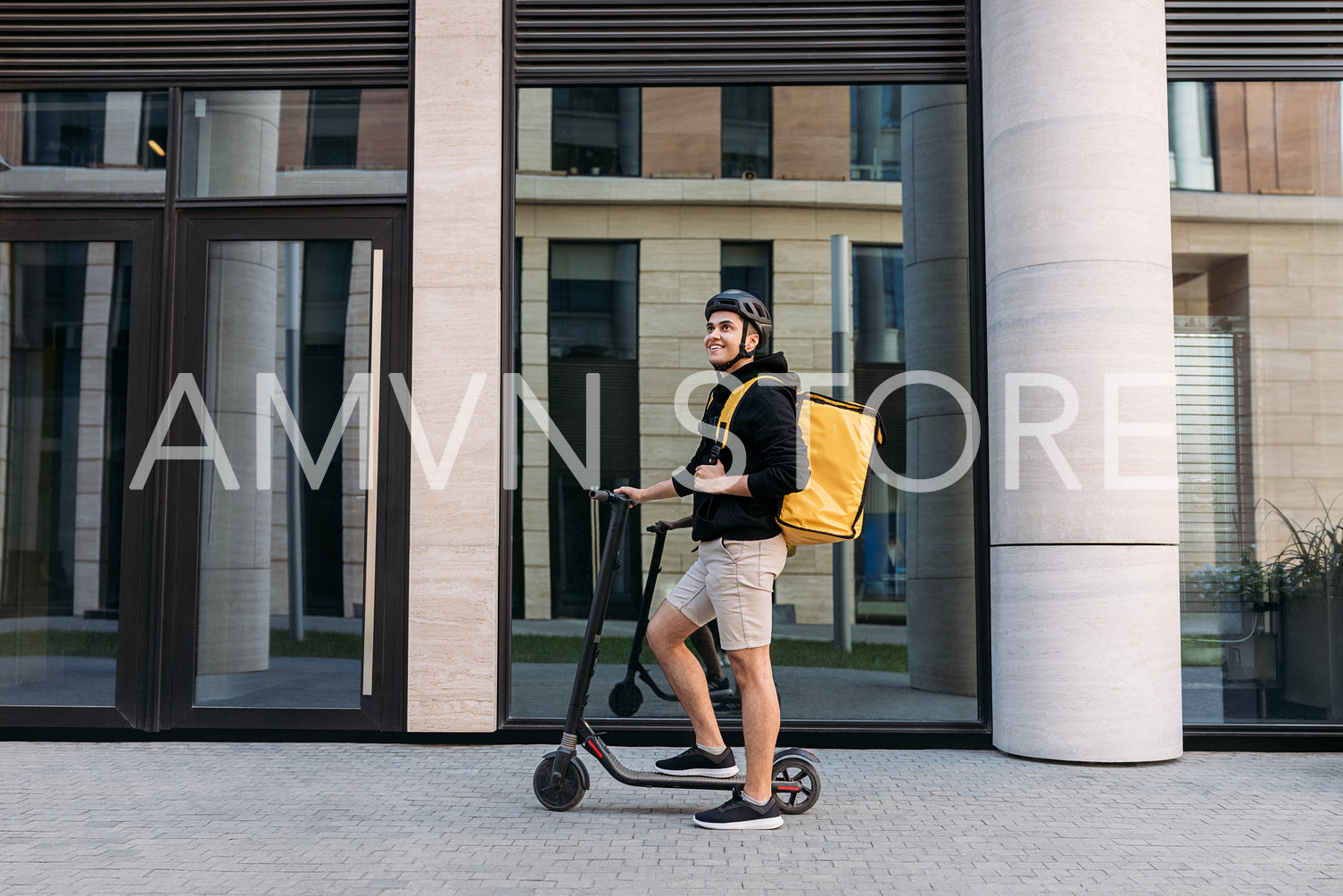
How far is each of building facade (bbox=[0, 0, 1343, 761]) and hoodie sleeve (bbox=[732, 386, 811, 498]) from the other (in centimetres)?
219

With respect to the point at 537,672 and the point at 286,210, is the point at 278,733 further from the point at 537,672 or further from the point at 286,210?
the point at 286,210

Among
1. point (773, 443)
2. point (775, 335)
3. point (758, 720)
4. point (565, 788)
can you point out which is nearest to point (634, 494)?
point (773, 443)

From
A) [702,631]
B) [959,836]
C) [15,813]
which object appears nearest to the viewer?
[959,836]

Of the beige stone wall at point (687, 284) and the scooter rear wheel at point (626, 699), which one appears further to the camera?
the beige stone wall at point (687, 284)

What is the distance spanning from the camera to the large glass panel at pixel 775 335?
6.61 m

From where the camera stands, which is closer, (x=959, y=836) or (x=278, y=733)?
(x=959, y=836)

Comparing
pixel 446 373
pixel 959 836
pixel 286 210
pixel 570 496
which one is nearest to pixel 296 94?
pixel 286 210

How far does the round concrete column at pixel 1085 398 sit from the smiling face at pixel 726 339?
2.09 metres

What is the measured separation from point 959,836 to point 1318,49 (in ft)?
17.1

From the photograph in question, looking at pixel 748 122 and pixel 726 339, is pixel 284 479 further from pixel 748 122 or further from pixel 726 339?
pixel 748 122

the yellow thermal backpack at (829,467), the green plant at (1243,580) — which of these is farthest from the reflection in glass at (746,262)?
the green plant at (1243,580)

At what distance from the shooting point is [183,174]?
6.75 meters

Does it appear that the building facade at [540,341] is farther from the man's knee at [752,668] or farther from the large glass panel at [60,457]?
the man's knee at [752,668]

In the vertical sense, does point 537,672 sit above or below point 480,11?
below
